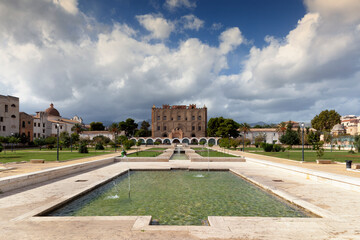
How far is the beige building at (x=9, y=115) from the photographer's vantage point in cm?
4419

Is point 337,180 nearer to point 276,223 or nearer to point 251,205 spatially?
point 251,205

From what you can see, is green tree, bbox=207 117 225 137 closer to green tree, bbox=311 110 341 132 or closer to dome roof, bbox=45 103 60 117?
green tree, bbox=311 110 341 132

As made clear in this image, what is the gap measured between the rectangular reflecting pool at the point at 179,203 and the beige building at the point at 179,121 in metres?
65.4

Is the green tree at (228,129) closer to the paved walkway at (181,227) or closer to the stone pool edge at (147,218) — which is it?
the stone pool edge at (147,218)

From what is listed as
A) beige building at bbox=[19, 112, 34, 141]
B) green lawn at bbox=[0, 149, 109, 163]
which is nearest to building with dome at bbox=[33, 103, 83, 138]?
beige building at bbox=[19, 112, 34, 141]

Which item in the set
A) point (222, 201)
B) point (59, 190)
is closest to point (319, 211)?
point (222, 201)

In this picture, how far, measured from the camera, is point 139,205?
19.6ft

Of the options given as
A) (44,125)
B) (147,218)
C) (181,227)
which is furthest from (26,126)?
(181,227)

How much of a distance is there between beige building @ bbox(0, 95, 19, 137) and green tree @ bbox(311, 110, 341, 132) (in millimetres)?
78123

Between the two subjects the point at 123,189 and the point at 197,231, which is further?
the point at 123,189

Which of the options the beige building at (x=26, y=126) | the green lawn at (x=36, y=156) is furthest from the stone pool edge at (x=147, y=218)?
the beige building at (x=26, y=126)

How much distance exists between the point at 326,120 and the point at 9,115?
79817 mm

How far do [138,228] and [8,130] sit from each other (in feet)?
176

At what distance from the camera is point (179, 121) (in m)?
74.5
